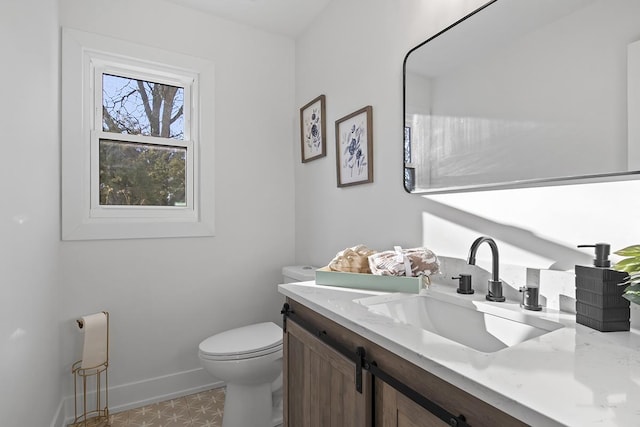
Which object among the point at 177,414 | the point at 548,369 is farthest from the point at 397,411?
the point at 177,414

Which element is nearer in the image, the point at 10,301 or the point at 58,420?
the point at 10,301

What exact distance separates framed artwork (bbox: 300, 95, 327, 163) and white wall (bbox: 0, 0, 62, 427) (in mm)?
1417

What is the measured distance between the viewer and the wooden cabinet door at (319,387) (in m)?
0.95

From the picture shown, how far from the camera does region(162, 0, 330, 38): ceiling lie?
2.22 metres

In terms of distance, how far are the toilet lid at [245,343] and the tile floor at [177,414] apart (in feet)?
1.54

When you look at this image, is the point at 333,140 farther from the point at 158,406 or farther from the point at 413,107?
the point at 158,406

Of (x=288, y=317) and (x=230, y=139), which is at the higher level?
(x=230, y=139)

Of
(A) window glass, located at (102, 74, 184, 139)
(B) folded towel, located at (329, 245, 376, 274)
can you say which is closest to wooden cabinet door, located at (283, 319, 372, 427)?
(B) folded towel, located at (329, 245, 376, 274)

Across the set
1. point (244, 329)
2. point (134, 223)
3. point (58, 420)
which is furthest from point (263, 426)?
point (134, 223)

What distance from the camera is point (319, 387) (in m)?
1.13

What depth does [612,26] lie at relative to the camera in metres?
0.92

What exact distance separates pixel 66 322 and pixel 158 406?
2.39ft

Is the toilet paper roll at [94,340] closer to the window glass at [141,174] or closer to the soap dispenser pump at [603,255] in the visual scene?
the window glass at [141,174]

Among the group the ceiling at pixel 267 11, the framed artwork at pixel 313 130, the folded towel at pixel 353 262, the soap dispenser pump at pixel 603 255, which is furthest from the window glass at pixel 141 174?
the soap dispenser pump at pixel 603 255
